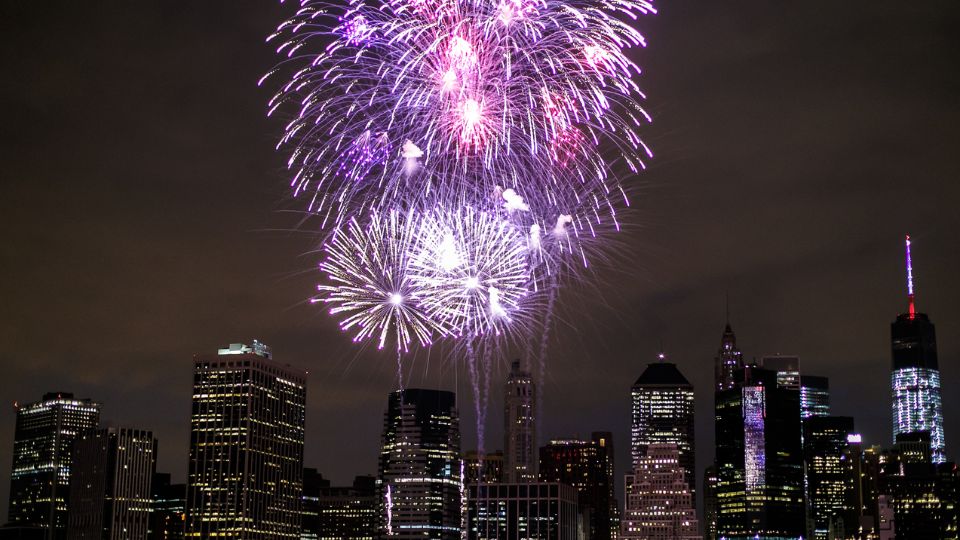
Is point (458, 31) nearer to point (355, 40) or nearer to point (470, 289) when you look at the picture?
point (355, 40)

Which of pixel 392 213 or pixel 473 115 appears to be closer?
pixel 473 115

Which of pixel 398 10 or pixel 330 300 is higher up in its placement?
pixel 398 10

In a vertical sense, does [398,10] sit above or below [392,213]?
above

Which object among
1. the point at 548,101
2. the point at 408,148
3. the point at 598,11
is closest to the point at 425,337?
the point at 408,148

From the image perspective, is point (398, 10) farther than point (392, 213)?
No

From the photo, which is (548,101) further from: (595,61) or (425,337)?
(425,337)

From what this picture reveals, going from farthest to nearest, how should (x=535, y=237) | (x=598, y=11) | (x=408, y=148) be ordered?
1. (x=535, y=237)
2. (x=408, y=148)
3. (x=598, y=11)

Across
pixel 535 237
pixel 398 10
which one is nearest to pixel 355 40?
pixel 398 10

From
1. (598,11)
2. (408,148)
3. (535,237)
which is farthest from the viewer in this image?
(535,237)

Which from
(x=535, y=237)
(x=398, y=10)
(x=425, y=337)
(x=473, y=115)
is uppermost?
(x=398, y=10)
